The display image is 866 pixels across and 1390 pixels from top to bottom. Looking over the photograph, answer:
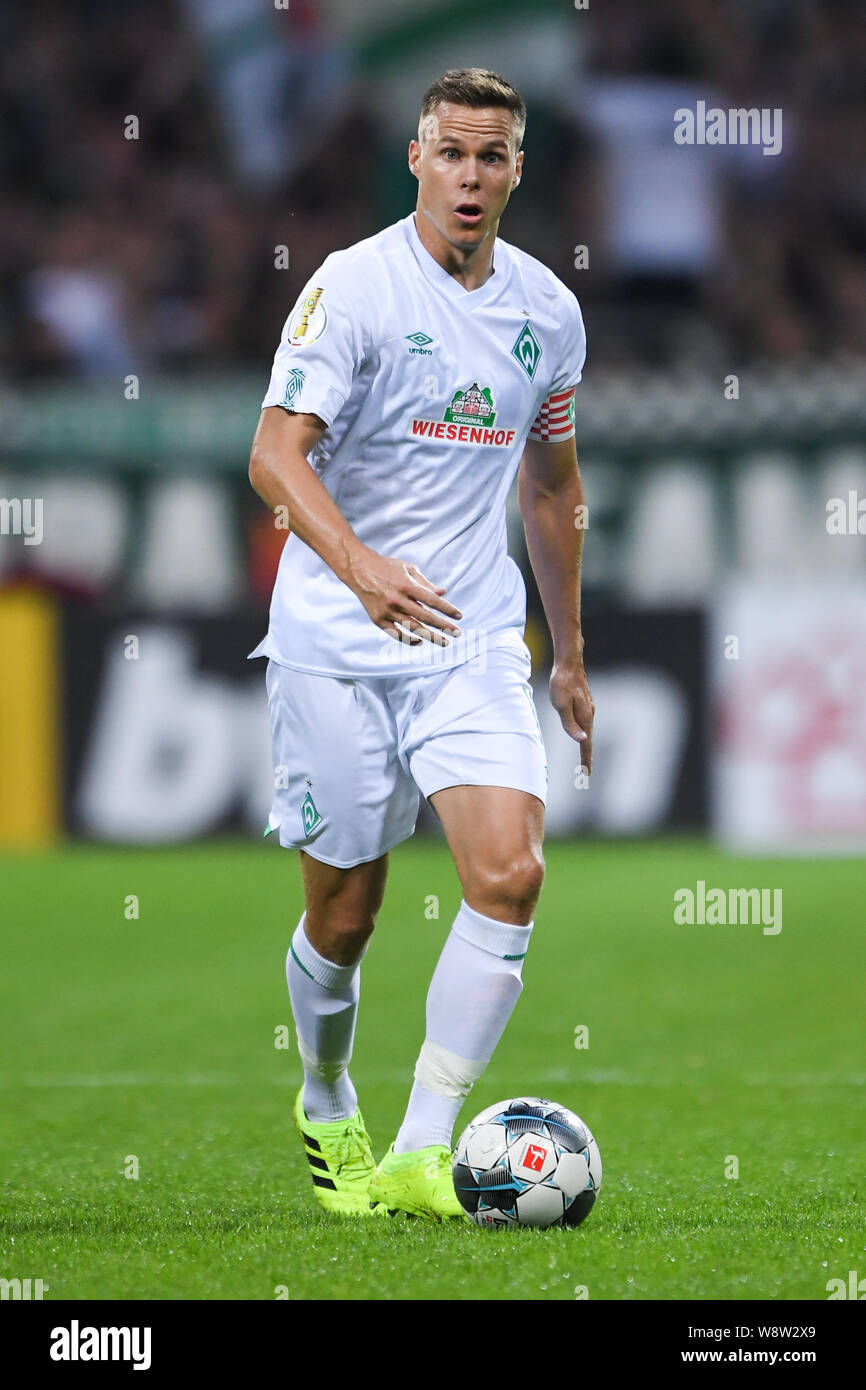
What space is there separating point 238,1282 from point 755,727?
9.52 m

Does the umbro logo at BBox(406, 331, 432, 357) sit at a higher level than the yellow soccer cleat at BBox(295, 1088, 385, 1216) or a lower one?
higher

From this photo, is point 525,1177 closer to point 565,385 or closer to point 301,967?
point 301,967

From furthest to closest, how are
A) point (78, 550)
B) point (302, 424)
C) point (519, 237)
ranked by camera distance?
point (519, 237) → point (78, 550) → point (302, 424)

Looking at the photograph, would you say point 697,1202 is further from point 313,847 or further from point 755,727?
point 755,727

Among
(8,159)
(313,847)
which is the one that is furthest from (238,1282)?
(8,159)

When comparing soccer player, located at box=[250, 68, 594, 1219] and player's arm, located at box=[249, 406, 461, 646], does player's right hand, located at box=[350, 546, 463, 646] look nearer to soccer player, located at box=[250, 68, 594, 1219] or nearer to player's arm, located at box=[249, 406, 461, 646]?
player's arm, located at box=[249, 406, 461, 646]

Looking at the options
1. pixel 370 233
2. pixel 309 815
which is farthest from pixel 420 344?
pixel 370 233

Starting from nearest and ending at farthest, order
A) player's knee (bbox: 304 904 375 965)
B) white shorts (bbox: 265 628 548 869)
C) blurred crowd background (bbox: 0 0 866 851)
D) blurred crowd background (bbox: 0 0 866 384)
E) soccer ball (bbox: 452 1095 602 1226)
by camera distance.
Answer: soccer ball (bbox: 452 1095 602 1226) → white shorts (bbox: 265 628 548 869) → player's knee (bbox: 304 904 375 965) → blurred crowd background (bbox: 0 0 866 851) → blurred crowd background (bbox: 0 0 866 384)

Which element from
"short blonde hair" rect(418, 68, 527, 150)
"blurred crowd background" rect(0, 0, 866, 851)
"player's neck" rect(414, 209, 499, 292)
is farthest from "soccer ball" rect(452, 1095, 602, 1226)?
"blurred crowd background" rect(0, 0, 866, 851)

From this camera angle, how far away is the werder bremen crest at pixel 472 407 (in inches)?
172

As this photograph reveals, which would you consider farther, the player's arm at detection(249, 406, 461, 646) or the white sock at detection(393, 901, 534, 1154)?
the white sock at detection(393, 901, 534, 1154)

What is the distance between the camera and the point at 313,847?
4.50m

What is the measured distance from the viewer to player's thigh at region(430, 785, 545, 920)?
4188 mm

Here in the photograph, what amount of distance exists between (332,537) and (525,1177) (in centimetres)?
134
